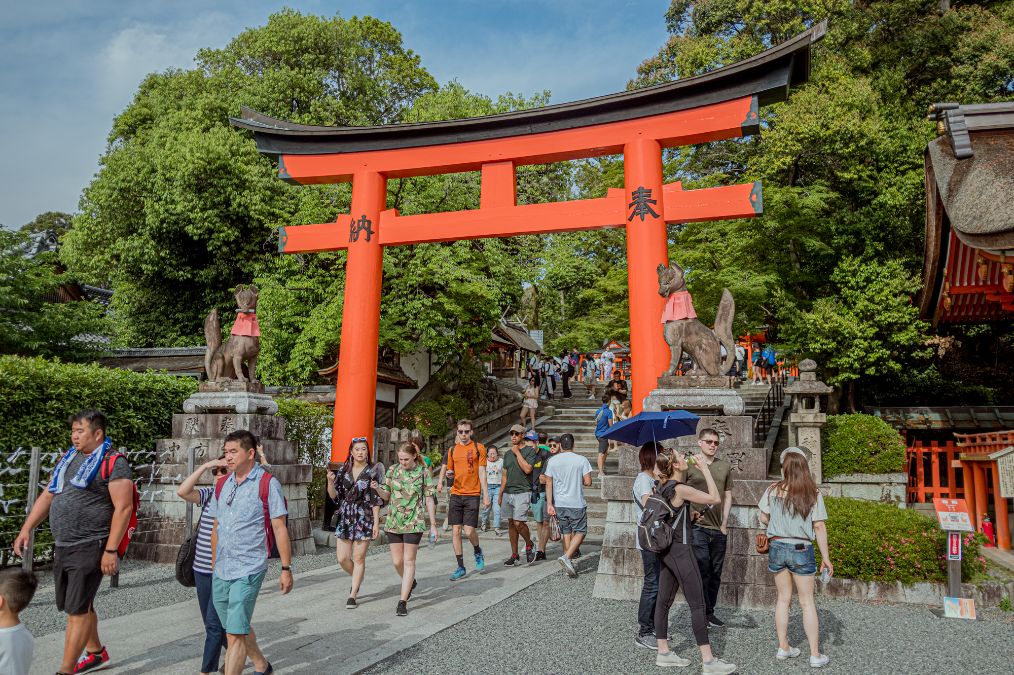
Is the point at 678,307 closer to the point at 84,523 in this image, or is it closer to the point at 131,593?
the point at 84,523

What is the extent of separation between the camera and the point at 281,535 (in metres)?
3.92

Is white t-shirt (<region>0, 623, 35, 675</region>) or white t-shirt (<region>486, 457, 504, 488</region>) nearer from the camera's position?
white t-shirt (<region>0, 623, 35, 675</region>)

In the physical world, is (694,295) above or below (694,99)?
below

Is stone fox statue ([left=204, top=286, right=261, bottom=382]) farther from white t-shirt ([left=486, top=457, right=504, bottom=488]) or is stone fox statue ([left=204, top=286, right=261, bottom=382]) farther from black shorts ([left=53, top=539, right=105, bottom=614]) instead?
black shorts ([left=53, top=539, right=105, bottom=614])

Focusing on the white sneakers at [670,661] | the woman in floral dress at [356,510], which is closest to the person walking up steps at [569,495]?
the woman in floral dress at [356,510]

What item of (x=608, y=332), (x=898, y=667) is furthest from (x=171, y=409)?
(x=608, y=332)

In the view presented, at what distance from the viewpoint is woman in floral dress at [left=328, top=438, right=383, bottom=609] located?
6.23m

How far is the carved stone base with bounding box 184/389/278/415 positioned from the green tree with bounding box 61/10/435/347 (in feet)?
26.4

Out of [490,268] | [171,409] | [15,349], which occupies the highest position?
[490,268]

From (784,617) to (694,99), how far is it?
7672 mm

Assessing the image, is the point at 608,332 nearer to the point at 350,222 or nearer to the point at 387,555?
the point at 350,222

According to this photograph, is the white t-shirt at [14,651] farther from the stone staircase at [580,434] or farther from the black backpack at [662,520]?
the stone staircase at [580,434]

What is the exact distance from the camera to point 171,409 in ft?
33.5

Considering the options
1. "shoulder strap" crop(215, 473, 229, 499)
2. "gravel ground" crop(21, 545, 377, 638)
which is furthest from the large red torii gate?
"shoulder strap" crop(215, 473, 229, 499)
